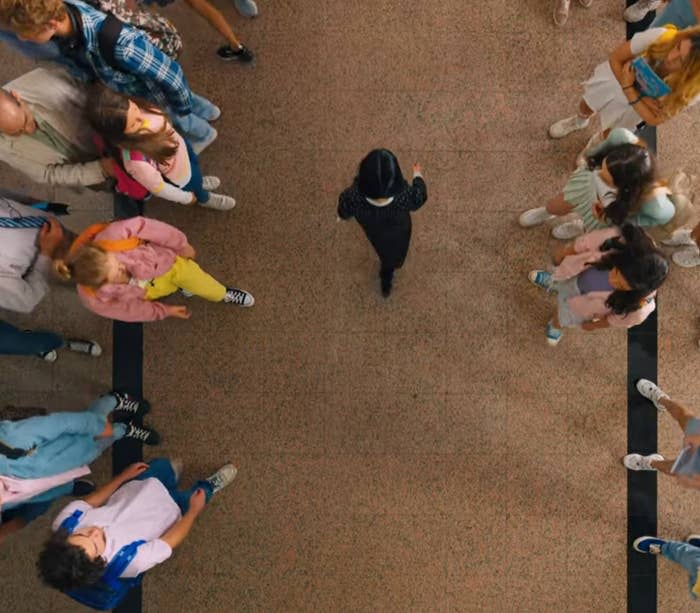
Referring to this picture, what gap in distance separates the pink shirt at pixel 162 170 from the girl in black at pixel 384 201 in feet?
2.58

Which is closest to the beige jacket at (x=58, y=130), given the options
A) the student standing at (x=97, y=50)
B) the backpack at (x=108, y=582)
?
the student standing at (x=97, y=50)

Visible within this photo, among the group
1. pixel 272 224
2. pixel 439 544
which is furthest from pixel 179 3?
pixel 439 544

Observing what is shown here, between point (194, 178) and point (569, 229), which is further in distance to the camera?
point (569, 229)

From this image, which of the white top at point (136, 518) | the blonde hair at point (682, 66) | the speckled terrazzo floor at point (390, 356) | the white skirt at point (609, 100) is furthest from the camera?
the speckled terrazzo floor at point (390, 356)

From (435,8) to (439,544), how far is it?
3.16 metres

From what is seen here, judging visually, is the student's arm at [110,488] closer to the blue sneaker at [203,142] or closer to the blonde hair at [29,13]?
the blue sneaker at [203,142]

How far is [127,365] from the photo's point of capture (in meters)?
3.27

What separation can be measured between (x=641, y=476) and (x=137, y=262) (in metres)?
2.90

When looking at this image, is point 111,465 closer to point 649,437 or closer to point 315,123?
point 315,123

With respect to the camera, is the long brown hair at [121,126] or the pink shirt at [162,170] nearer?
the long brown hair at [121,126]

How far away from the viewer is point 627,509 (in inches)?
123

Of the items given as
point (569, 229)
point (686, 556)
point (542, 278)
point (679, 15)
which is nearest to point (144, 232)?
point (542, 278)

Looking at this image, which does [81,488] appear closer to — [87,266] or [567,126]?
[87,266]

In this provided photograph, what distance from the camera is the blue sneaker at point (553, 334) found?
311 centimetres
